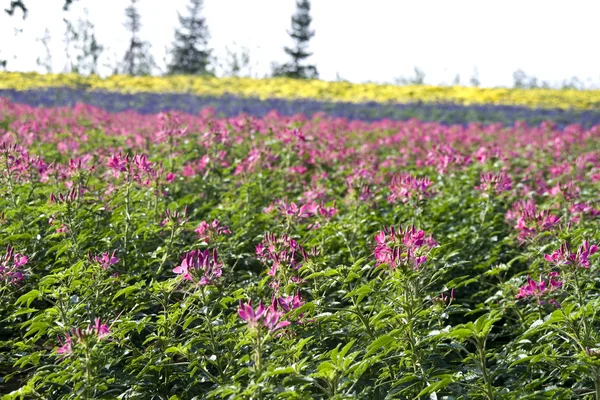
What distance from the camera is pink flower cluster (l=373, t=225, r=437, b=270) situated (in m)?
2.44

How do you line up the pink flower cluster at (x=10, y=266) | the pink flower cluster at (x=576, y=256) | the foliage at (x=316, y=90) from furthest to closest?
the foliage at (x=316, y=90) < the pink flower cluster at (x=10, y=266) < the pink flower cluster at (x=576, y=256)

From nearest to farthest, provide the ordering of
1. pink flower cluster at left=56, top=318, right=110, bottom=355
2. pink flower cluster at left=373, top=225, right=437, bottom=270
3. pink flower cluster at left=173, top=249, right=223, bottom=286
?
1. pink flower cluster at left=56, top=318, right=110, bottom=355
2. pink flower cluster at left=173, top=249, right=223, bottom=286
3. pink flower cluster at left=373, top=225, right=437, bottom=270

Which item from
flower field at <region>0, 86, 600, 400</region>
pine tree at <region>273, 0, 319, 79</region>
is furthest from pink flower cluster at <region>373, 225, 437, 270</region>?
pine tree at <region>273, 0, 319, 79</region>

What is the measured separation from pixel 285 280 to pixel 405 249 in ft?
1.75

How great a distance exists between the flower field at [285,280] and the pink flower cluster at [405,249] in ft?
0.04

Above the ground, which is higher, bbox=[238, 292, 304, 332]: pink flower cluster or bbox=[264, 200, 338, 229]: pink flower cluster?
bbox=[264, 200, 338, 229]: pink flower cluster

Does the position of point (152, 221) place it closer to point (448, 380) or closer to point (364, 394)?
point (364, 394)

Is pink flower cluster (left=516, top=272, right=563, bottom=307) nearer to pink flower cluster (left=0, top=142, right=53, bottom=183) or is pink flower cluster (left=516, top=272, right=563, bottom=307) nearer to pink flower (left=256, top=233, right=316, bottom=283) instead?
pink flower (left=256, top=233, right=316, bottom=283)

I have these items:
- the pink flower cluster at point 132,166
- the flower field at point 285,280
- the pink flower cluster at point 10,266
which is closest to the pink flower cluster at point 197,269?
the flower field at point 285,280

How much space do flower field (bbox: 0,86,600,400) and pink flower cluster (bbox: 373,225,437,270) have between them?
0.01 meters

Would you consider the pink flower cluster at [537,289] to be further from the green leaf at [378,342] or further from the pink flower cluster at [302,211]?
the pink flower cluster at [302,211]

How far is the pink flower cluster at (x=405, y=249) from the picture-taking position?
2443mm

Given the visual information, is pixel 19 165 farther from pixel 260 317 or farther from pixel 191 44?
pixel 191 44

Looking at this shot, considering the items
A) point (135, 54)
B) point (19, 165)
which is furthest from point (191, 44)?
point (19, 165)
